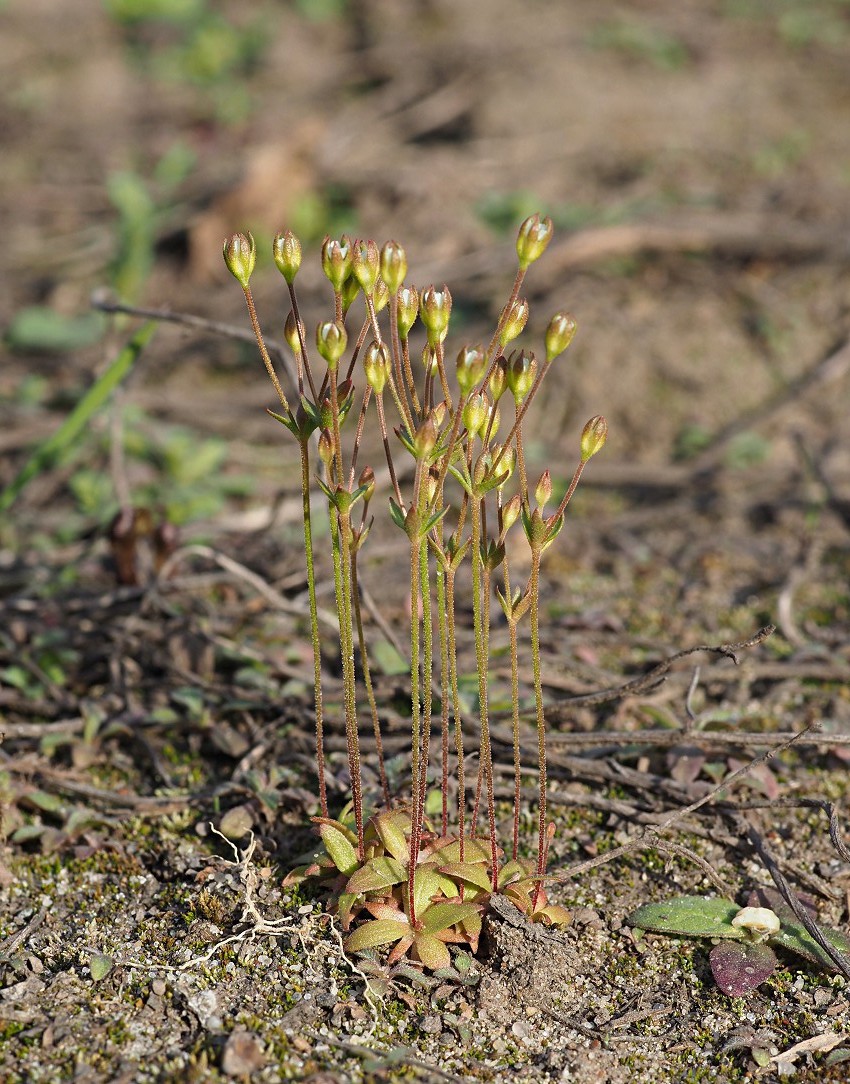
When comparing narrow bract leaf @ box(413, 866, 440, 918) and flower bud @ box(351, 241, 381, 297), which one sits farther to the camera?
narrow bract leaf @ box(413, 866, 440, 918)

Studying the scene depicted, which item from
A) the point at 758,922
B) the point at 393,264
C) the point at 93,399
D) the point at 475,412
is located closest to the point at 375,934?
the point at 758,922

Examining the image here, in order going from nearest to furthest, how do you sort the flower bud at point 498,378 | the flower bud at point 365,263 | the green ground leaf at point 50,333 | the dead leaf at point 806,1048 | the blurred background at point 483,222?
the flower bud at point 365,263, the flower bud at point 498,378, the dead leaf at point 806,1048, the blurred background at point 483,222, the green ground leaf at point 50,333

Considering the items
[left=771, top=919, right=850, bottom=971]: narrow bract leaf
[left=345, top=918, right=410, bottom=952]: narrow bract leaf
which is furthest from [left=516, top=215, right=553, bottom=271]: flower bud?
[left=771, top=919, right=850, bottom=971]: narrow bract leaf

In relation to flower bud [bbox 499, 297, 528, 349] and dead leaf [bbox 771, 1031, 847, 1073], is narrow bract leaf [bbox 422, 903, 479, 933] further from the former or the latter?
flower bud [bbox 499, 297, 528, 349]

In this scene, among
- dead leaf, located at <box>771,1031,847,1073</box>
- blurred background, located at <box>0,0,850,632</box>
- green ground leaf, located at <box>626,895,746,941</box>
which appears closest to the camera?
dead leaf, located at <box>771,1031,847,1073</box>

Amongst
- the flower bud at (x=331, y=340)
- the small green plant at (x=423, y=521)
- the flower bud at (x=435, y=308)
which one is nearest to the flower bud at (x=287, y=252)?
the small green plant at (x=423, y=521)

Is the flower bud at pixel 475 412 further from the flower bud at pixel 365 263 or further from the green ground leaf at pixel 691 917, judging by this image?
the green ground leaf at pixel 691 917
